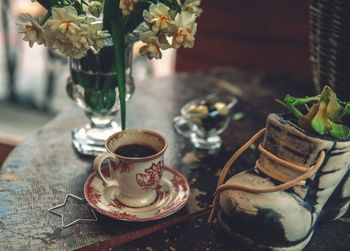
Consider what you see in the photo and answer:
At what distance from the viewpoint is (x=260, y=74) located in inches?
59.1

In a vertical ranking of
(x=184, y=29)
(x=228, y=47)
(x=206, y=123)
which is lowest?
(x=228, y=47)

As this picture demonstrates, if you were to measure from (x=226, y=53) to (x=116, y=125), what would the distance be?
138 cm

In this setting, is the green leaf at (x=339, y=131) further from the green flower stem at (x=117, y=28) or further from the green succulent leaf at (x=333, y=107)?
the green flower stem at (x=117, y=28)

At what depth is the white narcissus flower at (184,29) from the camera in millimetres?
803

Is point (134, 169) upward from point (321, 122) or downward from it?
downward

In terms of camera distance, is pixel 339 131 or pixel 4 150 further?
pixel 4 150

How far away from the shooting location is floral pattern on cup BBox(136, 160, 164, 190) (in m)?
0.82

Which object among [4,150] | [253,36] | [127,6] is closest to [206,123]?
[127,6]

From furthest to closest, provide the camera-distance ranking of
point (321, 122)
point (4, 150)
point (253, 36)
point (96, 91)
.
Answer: point (253, 36) < point (4, 150) < point (96, 91) < point (321, 122)

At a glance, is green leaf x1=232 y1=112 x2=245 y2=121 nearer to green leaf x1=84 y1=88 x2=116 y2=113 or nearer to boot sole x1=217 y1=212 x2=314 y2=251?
green leaf x1=84 y1=88 x2=116 y2=113

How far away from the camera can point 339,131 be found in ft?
2.39

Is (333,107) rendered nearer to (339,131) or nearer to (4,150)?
(339,131)

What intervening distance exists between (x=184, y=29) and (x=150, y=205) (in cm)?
30

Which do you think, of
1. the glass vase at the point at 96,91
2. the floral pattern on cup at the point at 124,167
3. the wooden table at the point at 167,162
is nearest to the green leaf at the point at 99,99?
the glass vase at the point at 96,91
